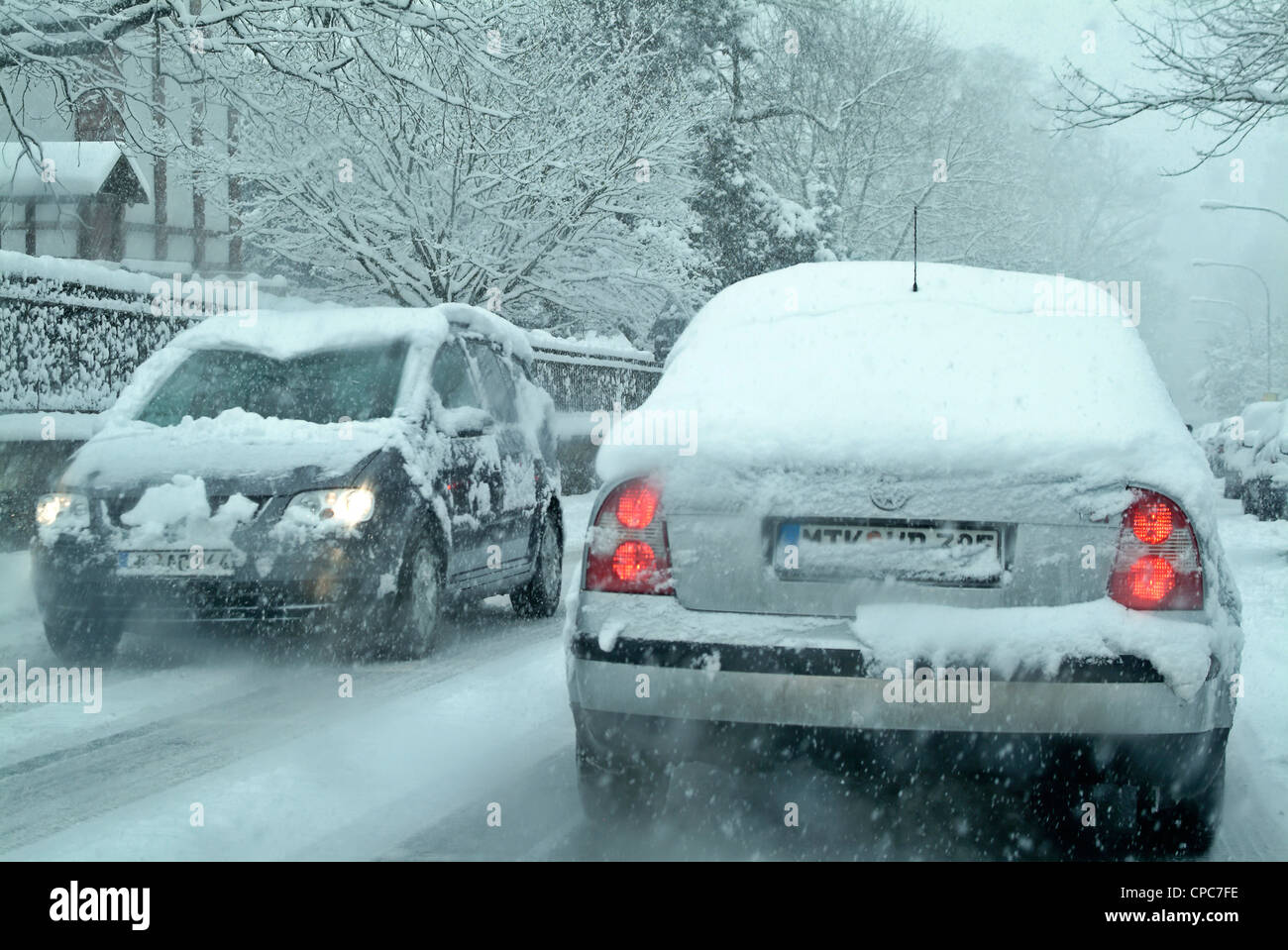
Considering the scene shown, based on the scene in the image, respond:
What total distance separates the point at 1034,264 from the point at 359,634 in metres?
44.5

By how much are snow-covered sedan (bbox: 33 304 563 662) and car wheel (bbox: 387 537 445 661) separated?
11 mm

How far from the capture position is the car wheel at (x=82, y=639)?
22.0 ft

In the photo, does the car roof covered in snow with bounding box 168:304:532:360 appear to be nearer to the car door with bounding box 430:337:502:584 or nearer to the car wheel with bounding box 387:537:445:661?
the car door with bounding box 430:337:502:584

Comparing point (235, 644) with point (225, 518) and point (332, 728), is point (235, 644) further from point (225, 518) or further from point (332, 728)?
point (332, 728)

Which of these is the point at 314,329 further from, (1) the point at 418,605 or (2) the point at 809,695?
(2) the point at 809,695

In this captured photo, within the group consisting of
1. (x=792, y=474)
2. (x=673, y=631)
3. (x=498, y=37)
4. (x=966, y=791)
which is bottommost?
(x=966, y=791)

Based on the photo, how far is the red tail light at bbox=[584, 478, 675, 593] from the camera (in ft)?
12.4

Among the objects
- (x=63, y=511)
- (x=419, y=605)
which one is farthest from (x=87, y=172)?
(x=419, y=605)

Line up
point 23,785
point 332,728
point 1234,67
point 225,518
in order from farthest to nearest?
point 1234,67
point 225,518
point 332,728
point 23,785

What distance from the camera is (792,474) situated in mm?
3711

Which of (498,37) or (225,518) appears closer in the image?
(225,518)

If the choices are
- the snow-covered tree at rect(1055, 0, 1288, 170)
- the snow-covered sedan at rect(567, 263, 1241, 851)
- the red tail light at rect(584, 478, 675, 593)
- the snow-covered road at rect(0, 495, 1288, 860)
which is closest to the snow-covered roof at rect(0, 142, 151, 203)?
the snow-covered tree at rect(1055, 0, 1288, 170)

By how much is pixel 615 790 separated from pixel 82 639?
12.7 feet
